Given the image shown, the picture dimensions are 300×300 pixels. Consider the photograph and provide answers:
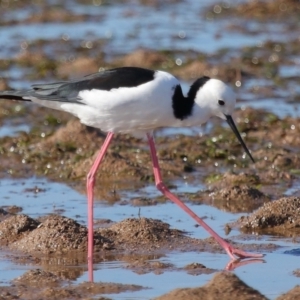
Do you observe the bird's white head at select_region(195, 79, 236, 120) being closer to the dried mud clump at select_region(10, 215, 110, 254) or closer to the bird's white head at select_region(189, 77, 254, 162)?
the bird's white head at select_region(189, 77, 254, 162)

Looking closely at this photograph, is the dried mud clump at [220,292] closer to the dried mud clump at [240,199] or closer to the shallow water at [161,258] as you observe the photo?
the shallow water at [161,258]

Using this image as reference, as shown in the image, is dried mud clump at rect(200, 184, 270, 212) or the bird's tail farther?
dried mud clump at rect(200, 184, 270, 212)

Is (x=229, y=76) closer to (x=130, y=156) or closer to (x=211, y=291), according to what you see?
(x=130, y=156)

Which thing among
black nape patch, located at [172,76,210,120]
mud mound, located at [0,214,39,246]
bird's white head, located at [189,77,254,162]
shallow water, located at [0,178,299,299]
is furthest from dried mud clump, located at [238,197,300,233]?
mud mound, located at [0,214,39,246]

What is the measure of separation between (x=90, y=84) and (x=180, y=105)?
0.66 meters

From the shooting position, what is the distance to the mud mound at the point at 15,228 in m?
7.36

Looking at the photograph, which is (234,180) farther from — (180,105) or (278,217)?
(180,105)

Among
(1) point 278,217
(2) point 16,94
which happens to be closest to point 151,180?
(1) point 278,217

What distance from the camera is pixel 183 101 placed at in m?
7.04

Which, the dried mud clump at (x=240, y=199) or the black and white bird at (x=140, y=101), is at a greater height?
the black and white bird at (x=140, y=101)

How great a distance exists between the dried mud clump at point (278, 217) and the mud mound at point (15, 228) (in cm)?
172

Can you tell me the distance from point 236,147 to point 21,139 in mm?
2284

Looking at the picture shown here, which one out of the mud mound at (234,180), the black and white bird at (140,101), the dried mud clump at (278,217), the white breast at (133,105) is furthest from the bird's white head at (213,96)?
the mud mound at (234,180)

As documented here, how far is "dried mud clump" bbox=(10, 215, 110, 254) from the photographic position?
711 centimetres
